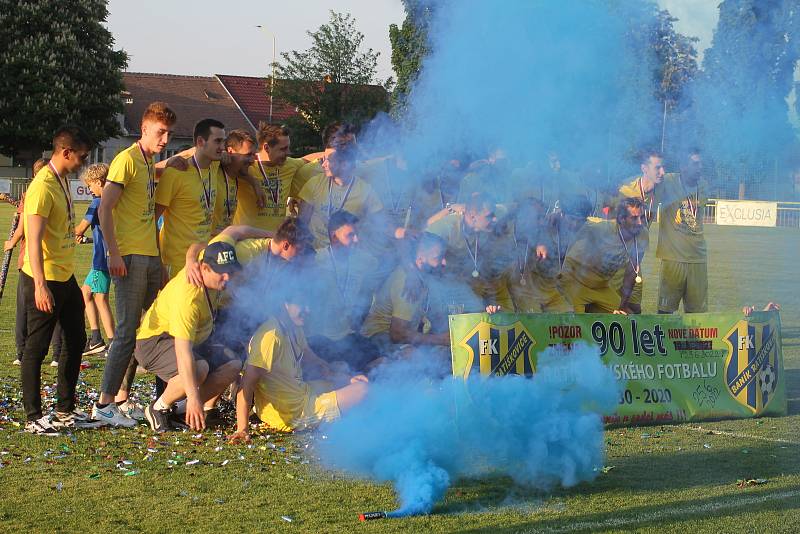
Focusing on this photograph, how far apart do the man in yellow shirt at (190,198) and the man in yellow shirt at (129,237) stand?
0.24m

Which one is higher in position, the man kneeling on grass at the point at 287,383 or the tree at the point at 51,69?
the tree at the point at 51,69

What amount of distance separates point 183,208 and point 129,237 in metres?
0.60

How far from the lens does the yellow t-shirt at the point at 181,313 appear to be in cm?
691

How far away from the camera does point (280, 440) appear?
23.1 feet

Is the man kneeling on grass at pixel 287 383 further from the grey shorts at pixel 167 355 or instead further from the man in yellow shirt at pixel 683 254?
the man in yellow shirt at pixel 683 254

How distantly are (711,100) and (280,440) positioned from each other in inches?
162

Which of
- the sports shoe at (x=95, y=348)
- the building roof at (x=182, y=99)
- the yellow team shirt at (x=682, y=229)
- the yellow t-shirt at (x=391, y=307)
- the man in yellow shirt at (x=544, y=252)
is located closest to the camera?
the yellow t-shirt at (x=391, y=307)

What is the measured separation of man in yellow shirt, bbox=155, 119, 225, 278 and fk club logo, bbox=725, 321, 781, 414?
15.0ft

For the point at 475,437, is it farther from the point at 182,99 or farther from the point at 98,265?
the point at 182,99

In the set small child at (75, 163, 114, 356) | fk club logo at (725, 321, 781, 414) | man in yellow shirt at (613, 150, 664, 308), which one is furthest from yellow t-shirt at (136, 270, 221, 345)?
fk club logo at (725, 321, 781, 414)

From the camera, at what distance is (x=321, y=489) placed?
585cm

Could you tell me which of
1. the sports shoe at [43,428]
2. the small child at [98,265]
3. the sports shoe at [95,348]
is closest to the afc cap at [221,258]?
the sports shoe at [43,428]

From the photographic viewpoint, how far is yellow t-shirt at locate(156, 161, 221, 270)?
25.7 ft

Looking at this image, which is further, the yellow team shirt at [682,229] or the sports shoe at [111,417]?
the yellow team shirt at [682,229]
